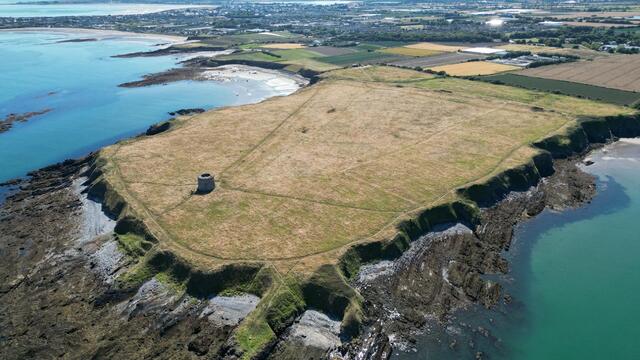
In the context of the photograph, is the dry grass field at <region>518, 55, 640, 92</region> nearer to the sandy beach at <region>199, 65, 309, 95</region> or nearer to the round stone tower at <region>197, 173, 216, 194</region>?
the sandy beach at <region>199, 65, 309, 95</region>

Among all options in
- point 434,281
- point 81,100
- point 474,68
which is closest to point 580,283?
point 434,281

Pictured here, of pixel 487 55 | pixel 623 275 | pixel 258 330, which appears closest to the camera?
pixel 258 330

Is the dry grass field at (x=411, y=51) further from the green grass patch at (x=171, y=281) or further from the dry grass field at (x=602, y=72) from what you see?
the green grass patch at (x=171, y=281)

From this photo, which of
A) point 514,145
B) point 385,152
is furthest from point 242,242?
point 514,145

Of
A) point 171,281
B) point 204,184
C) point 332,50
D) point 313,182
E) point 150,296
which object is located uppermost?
point 332,50

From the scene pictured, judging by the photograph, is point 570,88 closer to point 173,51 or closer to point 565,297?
point 565,297

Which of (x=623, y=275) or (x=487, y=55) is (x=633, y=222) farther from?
(x=487, y=55)
